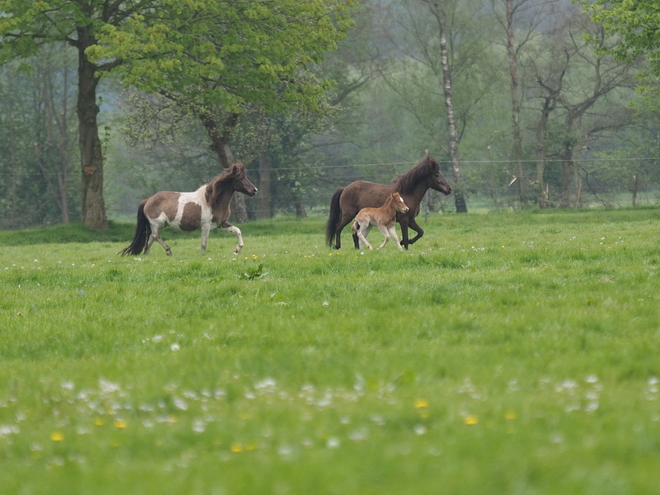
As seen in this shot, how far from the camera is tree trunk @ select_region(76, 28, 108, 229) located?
112 ft

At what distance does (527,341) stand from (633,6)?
89.0 feet

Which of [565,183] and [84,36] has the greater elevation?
[84,36]

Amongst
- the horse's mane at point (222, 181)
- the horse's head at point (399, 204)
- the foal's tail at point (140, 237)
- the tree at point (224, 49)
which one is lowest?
the foal's tail at point (140, 237)

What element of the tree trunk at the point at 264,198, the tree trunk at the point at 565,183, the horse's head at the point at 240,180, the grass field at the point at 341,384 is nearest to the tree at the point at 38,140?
the tree trunk at the point at 264,198

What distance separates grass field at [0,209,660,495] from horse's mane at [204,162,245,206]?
8.27 meters

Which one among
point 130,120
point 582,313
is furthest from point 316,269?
point 130,120

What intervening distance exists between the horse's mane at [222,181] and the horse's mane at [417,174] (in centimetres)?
386

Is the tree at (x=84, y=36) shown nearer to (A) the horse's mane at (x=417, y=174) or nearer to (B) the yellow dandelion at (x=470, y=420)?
(A) the horse's mane at (x=417, y=174)

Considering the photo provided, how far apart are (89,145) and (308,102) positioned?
359 inches

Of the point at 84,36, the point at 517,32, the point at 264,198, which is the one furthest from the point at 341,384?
the point at 517,32

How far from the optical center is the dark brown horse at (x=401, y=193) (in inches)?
758

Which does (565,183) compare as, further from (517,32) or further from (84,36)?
(84,36)

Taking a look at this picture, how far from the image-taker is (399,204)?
1841 centimetres

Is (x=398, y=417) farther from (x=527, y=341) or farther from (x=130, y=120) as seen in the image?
(x=130, y=120)
